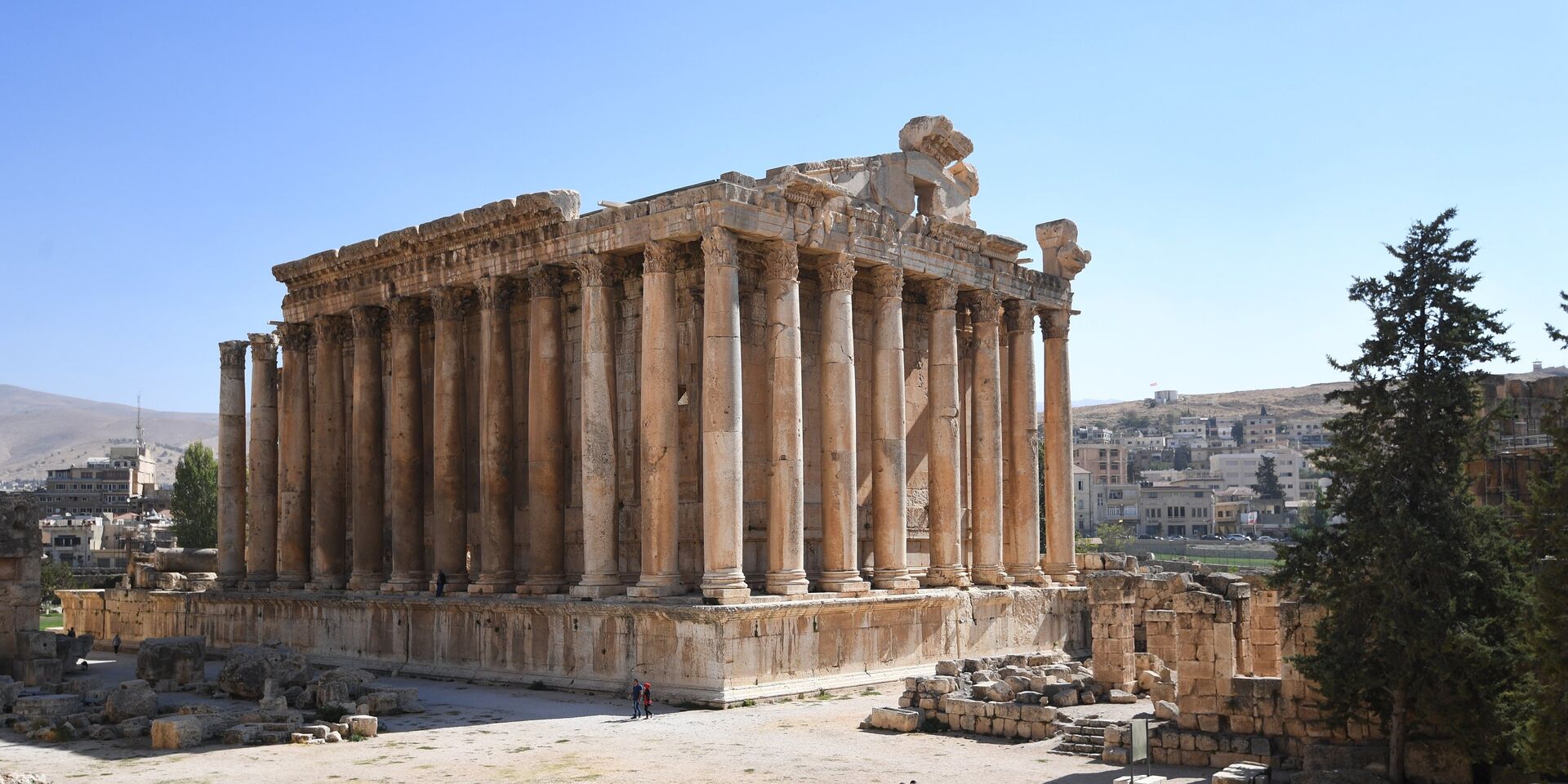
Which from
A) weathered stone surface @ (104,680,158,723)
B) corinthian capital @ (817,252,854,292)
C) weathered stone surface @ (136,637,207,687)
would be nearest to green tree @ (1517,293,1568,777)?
corinthian capital @ (817,252,854,292)

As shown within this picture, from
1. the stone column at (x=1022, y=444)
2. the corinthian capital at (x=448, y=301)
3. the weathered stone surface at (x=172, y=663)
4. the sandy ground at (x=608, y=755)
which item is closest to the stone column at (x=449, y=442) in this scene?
the corinthian capital at (x=448, y=301)

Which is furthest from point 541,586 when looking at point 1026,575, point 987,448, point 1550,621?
point 1550,621

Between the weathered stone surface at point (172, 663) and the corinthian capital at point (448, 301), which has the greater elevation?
the corinthian capital at point (448, 301)

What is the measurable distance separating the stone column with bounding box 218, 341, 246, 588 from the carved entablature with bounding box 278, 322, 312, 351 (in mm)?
2723

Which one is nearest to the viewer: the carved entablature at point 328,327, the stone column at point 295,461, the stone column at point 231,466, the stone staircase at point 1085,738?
the stone staircase at point 1085,738

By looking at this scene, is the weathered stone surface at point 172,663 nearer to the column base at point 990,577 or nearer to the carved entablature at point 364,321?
the carved entablature at point 364,321

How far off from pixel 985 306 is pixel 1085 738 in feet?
49.0

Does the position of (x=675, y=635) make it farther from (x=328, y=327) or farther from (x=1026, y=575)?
(x=328, y=327)

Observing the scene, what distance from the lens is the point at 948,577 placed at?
3070cm

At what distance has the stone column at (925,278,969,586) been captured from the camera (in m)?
30.9

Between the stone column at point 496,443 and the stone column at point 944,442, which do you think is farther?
the stone column at point 944,442

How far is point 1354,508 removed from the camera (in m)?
17.5

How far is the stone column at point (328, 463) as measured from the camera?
1403 inches

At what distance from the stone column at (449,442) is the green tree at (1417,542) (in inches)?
781
